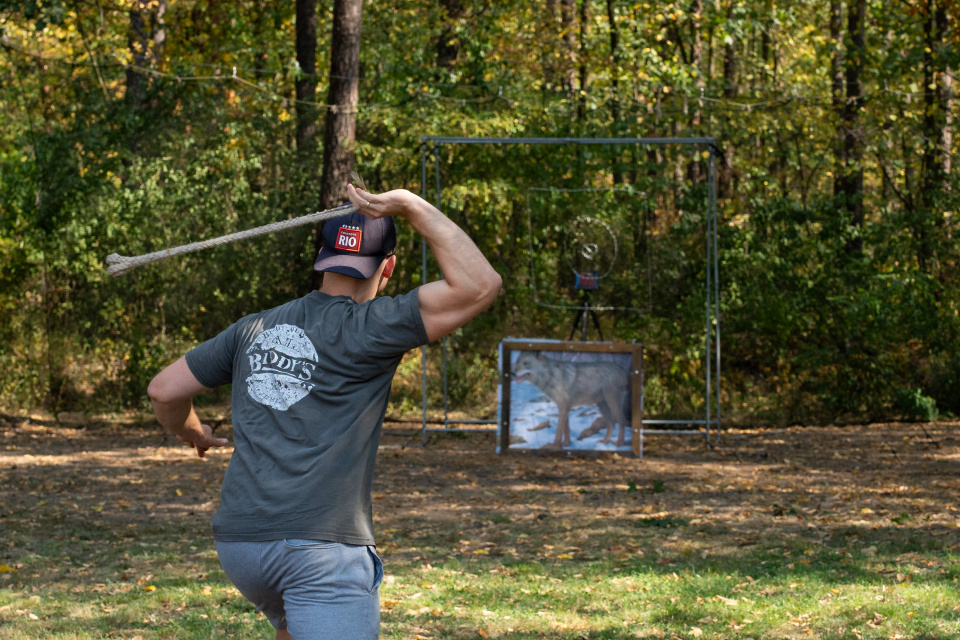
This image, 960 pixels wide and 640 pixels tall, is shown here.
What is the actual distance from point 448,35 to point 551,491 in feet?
34.7

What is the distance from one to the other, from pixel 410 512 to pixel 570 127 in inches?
263

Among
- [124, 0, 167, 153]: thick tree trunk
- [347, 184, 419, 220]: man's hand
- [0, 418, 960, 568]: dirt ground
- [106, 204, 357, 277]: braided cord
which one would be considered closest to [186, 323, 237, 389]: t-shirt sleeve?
[106, 204, 357, 277]: braided cord

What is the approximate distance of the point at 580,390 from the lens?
34.4 feet

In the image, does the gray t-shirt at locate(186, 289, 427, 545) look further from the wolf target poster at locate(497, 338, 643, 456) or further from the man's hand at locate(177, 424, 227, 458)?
the wolf target poster at locate(497, 338, 643, 456)

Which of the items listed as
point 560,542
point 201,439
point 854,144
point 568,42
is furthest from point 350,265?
point 568,42

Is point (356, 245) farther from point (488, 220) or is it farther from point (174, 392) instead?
point (488, 220)

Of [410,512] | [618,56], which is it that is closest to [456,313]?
[410,512]

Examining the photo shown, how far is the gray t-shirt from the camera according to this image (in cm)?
236

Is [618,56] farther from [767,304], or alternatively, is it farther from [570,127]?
[767,304]

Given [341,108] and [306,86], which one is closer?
[341,108]

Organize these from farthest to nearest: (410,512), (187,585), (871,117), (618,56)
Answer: (618,56)
(871,117)
(410,512)
(187,585)

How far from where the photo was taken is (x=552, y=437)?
10461 mm

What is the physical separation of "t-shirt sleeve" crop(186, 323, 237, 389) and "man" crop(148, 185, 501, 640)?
44 mm

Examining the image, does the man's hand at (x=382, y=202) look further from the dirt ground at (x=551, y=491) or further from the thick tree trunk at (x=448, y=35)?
the thick tree trunk at (x=448, y=35)
